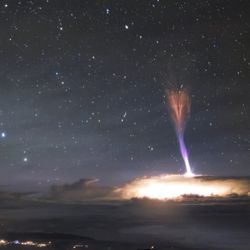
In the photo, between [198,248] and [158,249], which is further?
[198,248]

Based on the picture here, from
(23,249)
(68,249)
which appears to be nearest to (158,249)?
(68,249)

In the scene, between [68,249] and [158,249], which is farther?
[68,249]

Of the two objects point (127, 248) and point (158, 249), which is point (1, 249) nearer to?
point (127, 248)

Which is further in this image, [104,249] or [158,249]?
[104,249]

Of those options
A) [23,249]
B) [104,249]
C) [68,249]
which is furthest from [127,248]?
[23,249]

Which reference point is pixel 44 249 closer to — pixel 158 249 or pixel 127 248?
pixel 127 248

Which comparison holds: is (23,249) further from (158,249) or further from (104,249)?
(158,249)

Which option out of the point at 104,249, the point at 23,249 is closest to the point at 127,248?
the point at 104,249
